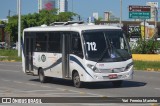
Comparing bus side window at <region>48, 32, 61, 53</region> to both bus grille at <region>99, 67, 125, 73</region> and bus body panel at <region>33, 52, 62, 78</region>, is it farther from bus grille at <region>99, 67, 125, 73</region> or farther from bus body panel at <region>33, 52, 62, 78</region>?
bus grille at <region>99, 67, 125, 73</region>

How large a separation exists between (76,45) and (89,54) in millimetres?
956

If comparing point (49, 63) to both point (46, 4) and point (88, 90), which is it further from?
point (46, 4)

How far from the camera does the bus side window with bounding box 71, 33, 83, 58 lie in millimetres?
21764

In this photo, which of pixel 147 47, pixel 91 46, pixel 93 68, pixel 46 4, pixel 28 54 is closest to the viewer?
pixel 93 68

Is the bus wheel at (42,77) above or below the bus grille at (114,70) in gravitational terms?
below

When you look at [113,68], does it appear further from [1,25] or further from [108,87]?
[1,25]

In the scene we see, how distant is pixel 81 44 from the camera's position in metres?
21.6

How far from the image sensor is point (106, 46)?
21.5 metres

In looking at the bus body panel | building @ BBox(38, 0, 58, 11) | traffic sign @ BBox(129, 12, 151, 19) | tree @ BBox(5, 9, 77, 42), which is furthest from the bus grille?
building @ BBox(38, 0, 58, 11)

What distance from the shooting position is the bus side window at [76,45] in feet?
71.4

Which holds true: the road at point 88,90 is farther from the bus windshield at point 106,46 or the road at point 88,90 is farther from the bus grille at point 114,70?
the bus windshield at point 106,46

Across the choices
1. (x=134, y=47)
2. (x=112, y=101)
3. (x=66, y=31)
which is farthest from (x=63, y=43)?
(x=134, y=47)

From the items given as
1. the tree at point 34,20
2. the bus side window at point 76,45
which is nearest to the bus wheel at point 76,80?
the bus side window at point 76,45

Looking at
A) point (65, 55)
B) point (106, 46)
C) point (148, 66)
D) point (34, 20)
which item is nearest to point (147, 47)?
point (148, 66)
